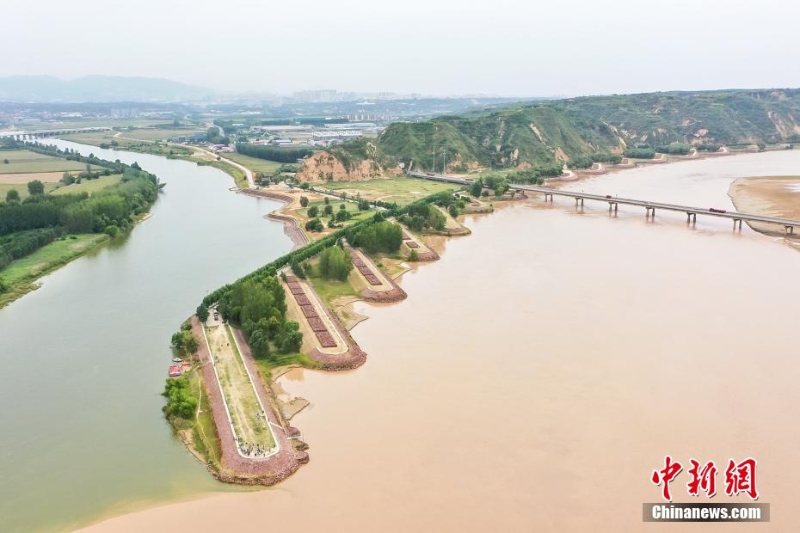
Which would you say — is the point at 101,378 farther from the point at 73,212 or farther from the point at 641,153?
the point at 641,153

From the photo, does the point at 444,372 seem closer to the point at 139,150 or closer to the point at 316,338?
the point at 316,338

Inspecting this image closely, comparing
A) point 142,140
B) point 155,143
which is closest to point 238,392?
point 155,143

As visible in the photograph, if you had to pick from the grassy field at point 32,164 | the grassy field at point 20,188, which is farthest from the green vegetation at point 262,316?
the grassy field at point 32,164

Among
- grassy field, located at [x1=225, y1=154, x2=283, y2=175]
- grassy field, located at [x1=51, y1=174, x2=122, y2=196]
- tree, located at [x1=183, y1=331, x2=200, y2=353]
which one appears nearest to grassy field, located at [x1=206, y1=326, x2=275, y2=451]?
tree, located at [x1=183, y1=331, x2=200, y2=353]

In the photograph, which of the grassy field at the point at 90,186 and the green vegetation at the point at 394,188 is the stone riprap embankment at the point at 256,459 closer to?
the green vegetation at the point at 394,188

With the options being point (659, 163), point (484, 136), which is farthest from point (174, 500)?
point (659, 163)
